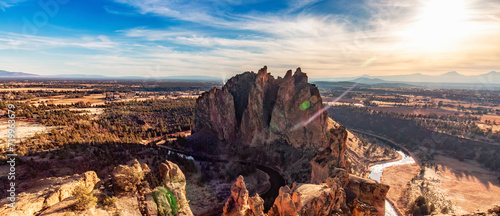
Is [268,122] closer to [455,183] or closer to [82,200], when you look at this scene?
[82,200]

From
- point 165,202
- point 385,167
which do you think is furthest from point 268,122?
point 165,202

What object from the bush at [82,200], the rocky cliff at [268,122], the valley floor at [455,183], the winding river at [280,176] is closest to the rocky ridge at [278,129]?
the rocky cliff at [268,122]

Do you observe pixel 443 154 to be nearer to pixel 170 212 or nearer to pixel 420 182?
pixel 420 182

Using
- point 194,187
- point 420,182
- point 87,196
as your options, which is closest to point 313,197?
point 87,196

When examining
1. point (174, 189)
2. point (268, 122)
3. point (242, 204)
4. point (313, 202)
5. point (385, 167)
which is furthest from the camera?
point (385, 167)

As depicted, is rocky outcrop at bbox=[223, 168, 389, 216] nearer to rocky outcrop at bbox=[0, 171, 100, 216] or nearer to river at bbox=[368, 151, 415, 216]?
rocky outcrop at bbox=[0, 171, 100, 216]

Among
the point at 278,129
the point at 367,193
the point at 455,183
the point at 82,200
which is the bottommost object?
the point at 455,183
